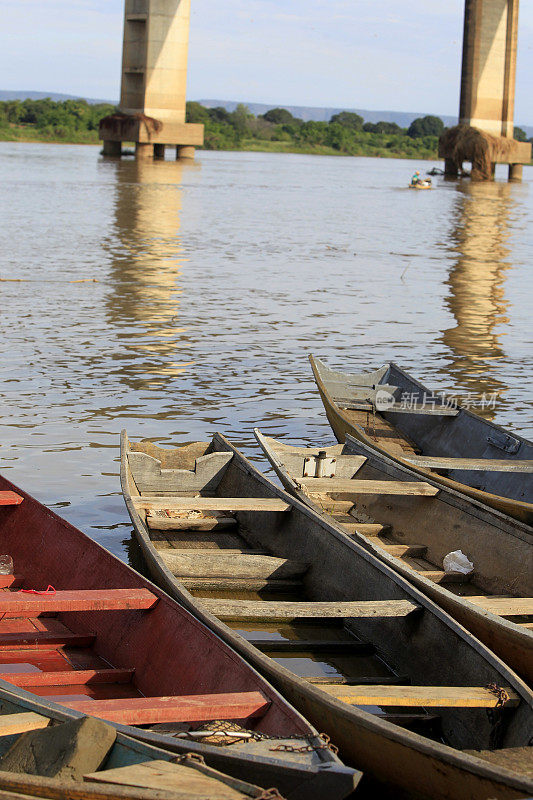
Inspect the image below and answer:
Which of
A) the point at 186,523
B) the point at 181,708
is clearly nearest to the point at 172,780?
the point at 181,708

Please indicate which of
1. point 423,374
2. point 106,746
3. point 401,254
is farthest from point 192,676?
point 401,254

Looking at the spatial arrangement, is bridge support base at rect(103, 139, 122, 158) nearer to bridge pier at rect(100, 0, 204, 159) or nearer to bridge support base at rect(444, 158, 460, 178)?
bridge pier at rect(100, 0, 204, 159)

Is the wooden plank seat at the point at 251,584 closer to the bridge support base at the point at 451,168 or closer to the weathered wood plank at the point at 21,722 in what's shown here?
the weathered wood plank at the point at 21,722

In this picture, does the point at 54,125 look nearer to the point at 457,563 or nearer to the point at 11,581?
the point at 11,581

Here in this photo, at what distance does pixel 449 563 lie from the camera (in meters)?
6.93

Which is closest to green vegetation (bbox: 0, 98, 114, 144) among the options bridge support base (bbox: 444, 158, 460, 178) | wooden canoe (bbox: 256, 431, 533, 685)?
bridge support base (bbox: 444, 158, 460, 178)

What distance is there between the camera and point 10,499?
7.06 meters

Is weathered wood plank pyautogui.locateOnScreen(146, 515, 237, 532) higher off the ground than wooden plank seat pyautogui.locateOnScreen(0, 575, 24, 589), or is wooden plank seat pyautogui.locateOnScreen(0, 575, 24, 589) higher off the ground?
weathered wood plank pyautogui.locateOnScreen(146, 515, 237, 532)

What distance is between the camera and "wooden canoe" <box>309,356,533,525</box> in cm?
802

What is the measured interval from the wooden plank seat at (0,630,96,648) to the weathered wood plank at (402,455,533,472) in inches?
135

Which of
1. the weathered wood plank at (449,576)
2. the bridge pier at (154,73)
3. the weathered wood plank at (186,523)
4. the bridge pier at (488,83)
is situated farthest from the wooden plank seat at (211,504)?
the bridge pier at (488,83)

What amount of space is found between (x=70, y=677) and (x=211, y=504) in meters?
2.28

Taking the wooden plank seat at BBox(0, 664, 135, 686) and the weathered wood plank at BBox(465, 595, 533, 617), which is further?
the weathered wood plank at BBox(465, 595, 533, 617)

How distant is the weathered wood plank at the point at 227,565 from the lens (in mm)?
6641
